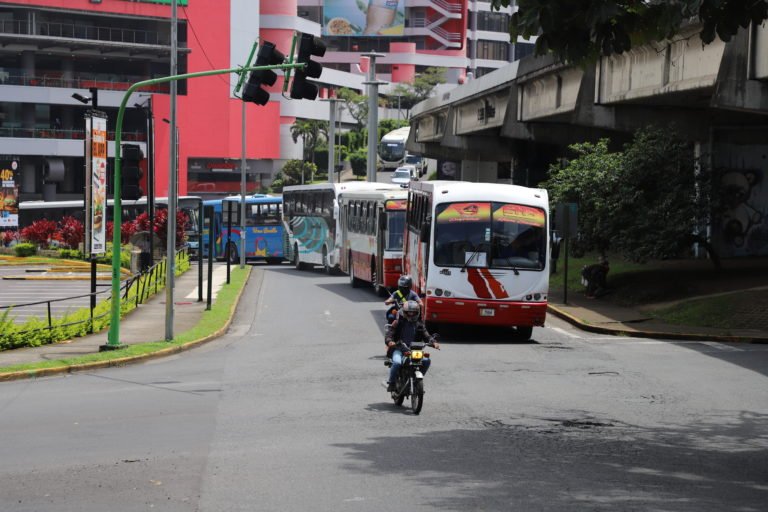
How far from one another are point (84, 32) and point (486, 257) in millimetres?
68679

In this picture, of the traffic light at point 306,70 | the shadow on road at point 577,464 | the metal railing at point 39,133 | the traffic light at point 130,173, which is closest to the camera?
the shadow on road at point 577,464

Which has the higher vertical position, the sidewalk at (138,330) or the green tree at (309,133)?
the green tree at (309,133)

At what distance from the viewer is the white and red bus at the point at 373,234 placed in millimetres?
34947

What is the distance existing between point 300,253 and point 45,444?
40.0 metres

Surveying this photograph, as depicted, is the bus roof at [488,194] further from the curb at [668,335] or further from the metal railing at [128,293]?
the metal railing at [128,293]

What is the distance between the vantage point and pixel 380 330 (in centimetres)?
2725

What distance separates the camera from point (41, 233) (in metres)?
57.1

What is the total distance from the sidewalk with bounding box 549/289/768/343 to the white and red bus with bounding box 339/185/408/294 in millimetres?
4870

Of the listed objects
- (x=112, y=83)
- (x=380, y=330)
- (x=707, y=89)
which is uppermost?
(x=112, y=83)

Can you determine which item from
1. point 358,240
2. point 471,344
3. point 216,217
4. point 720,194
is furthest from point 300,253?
point 471,344

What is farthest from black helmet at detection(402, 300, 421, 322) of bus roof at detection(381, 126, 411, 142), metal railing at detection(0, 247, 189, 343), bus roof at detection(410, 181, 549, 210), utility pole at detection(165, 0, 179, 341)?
bus roof at detection(381, 126, 411, 142)

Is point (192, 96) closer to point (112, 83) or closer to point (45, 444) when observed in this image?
point (112, 83)

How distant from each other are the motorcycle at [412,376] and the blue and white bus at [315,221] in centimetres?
2586

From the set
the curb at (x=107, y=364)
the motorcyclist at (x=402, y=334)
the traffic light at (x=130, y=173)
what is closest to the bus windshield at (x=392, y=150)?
the curb at (x=107, y=364)
